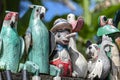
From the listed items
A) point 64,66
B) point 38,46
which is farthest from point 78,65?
point 38,46

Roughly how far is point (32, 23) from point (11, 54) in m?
0.17

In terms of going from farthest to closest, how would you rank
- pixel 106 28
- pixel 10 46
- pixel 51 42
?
pixel 106 28
pixel 51 42
pixel 10 46

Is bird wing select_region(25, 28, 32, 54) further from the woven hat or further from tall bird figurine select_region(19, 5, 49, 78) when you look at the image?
the woven hat

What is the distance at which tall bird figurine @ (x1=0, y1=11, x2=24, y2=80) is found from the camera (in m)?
1.44

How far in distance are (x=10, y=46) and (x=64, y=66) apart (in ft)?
0.73

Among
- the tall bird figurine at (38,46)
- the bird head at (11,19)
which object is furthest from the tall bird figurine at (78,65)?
the bird head at (11,19)

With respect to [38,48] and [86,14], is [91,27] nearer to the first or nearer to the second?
[86,14]

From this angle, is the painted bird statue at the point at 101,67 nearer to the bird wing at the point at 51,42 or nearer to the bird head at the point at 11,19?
the bird wing at the point at 51,42

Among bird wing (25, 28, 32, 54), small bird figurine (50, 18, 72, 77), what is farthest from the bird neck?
bird wing (25, 28, 32, 54)

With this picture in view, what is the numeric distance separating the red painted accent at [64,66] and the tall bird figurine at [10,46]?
0.14 m

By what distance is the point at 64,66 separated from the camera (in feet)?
5.11

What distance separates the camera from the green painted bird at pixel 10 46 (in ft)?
4.74

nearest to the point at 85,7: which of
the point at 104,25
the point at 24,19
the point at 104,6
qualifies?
the point at 104,6

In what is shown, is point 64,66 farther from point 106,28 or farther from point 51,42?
point 106,28
